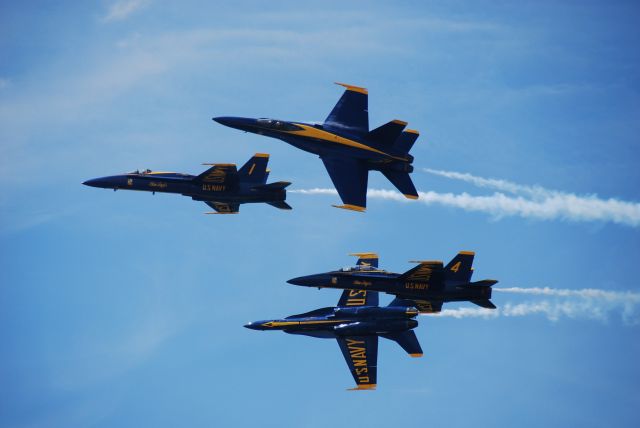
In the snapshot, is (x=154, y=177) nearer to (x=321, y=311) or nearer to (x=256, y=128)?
(x=256, y=128)

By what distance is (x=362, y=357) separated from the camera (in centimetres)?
8925

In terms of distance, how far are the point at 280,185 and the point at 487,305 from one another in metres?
19.6

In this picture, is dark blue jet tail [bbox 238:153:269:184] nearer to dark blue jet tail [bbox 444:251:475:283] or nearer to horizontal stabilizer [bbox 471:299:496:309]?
dark blue jet tail [bbox 444:251:475:283]

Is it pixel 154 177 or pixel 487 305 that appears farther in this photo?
pixel 154 177

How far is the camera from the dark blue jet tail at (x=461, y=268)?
85312 millimetres

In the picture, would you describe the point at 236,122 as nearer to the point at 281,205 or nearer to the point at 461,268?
the point at 281,205

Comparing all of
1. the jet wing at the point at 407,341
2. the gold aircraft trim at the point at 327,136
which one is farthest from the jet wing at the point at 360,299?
the gold aircraft trim at the point at 327,136

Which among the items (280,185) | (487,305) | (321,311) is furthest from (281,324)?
(487,305)

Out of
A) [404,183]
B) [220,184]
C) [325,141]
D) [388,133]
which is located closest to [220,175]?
[220,184]

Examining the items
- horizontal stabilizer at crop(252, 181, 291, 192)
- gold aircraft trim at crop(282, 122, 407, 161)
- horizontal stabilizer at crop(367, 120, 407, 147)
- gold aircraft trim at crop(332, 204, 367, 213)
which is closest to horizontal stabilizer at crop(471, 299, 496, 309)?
gold aircraft trim at crop(332, 204, 367, 213)

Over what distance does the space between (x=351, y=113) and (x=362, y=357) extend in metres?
20.6

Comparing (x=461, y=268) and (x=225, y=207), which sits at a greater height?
(x=225, y=207)

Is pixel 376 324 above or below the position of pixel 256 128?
below

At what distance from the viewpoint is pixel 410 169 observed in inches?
3388
